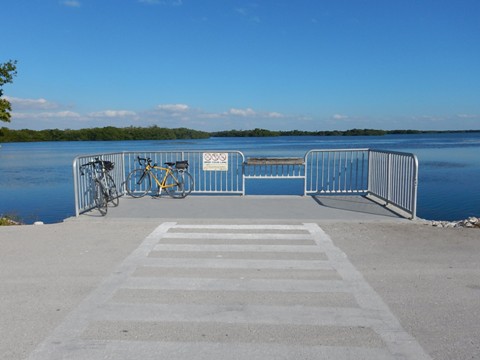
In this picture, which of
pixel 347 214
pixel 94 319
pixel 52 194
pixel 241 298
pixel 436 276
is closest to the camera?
pixel 94 319

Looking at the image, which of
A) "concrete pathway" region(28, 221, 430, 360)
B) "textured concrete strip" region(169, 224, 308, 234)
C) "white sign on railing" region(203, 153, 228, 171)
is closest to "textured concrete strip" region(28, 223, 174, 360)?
"concrete pathway" region(28, 221, 430, 360)

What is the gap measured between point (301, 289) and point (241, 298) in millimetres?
760

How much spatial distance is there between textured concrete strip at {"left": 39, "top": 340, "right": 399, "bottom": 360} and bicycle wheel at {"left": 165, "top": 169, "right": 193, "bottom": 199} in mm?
8208

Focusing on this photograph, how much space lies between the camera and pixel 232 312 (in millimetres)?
4125

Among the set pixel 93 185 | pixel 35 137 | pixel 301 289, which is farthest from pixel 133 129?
pixel 301 289

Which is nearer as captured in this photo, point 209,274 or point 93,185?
point 209,274

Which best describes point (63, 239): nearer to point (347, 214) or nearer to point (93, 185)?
point (93, 185)

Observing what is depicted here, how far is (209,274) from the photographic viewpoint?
5258 mm

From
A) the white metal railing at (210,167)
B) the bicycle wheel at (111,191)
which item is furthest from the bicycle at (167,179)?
the bicycle wheel at (111,191)

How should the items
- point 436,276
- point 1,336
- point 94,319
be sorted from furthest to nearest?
point 436,276 < point 94,319 < point 1,336

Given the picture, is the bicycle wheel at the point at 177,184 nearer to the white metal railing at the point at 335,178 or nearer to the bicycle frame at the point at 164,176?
the bicycle frame at the point at 164,176

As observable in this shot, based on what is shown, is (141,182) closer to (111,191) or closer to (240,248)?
(111,191)

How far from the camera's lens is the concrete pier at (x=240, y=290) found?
3.49 metres

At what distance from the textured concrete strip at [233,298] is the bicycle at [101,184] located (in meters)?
4.92
